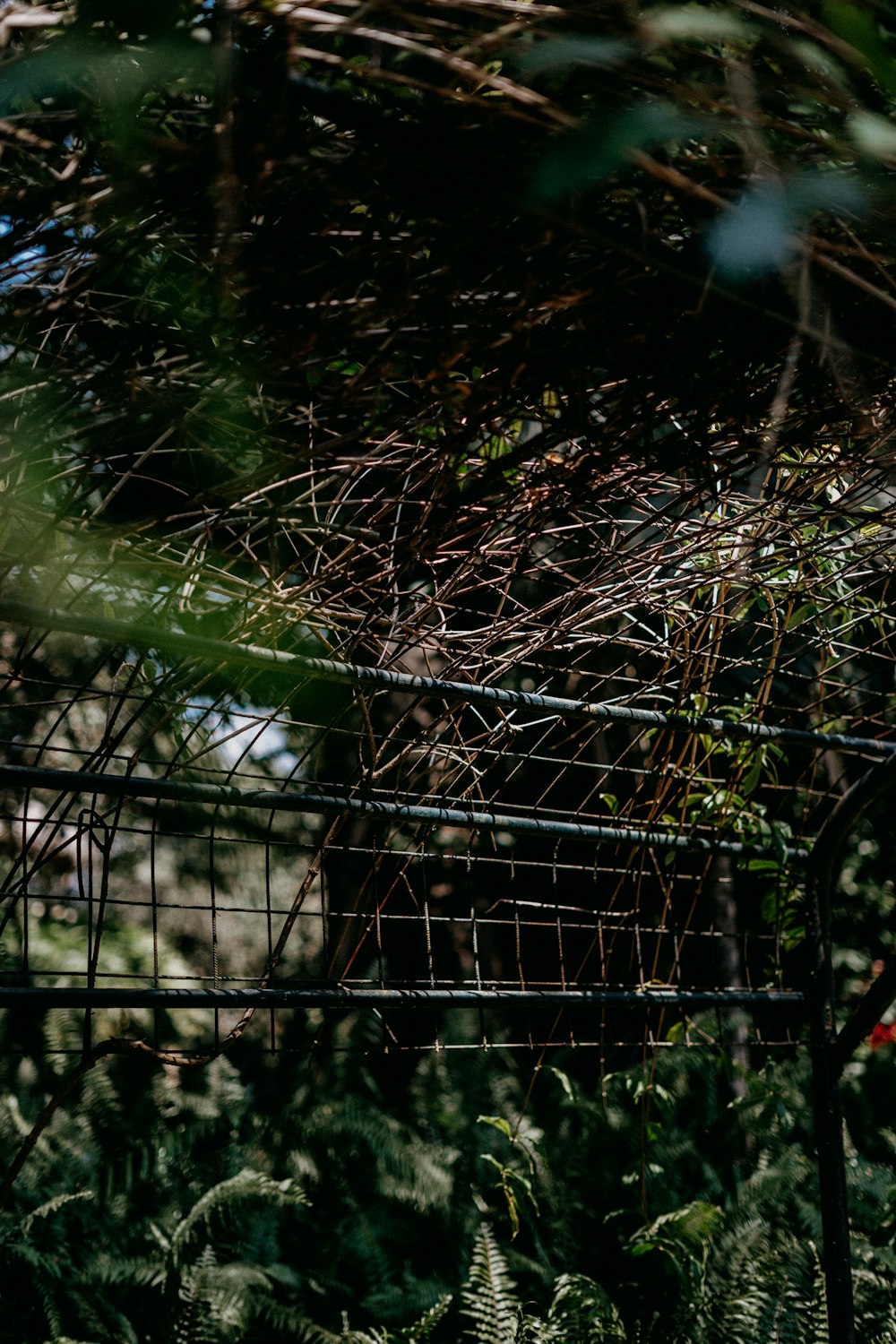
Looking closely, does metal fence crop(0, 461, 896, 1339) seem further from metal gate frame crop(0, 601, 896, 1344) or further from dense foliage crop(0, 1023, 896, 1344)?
dense foliage crop(0, 1023, 896, 1344)

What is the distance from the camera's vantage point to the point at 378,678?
133cm

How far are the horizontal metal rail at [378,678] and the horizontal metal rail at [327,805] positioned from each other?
0.17m

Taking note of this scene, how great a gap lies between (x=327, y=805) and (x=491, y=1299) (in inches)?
68.2

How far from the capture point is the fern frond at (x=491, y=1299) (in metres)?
2.42

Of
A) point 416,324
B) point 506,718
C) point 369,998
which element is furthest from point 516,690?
point 416,324

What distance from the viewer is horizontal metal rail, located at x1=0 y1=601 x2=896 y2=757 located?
106 centimetres

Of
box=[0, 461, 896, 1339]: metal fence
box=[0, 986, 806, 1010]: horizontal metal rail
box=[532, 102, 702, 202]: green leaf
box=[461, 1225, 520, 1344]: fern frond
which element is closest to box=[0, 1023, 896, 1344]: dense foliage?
box=[461, 1225, 520, 1344]: fern frond

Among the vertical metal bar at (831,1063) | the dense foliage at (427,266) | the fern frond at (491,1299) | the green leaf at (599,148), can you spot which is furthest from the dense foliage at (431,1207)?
the green leaf at (599,148)

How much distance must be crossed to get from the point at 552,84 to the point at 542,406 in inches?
11.7

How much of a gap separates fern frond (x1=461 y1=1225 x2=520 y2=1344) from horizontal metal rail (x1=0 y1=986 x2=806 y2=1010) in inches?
44.9

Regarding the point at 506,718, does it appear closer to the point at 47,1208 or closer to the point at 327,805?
the point at 327,805

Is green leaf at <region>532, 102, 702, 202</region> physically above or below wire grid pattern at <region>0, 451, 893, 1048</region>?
above

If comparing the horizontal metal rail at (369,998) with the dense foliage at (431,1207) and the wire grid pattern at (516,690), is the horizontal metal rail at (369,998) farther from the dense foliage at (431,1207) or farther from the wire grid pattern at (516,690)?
the dense foliage at (431,1207)

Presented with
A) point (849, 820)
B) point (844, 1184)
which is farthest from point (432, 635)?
point (844, 1184)
